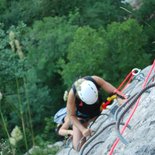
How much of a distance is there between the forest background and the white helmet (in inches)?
378

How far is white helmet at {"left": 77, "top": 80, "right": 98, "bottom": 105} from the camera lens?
604 cm

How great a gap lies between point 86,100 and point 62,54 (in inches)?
502

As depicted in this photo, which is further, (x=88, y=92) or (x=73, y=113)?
(x=73, y=113)

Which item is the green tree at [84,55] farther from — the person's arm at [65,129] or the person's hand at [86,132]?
the person's hand at [86,132]

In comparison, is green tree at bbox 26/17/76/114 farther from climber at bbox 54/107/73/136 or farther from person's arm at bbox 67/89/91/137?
person's arm at bbox 67/89/91/137

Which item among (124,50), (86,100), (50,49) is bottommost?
(124,50)

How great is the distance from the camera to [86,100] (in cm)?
622

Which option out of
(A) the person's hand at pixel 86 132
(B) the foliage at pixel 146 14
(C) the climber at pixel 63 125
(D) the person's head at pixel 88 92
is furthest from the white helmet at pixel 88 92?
(B) the foliage at pixel 146 14

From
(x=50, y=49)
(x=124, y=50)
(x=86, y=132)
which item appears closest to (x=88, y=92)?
(x=86, y=132)

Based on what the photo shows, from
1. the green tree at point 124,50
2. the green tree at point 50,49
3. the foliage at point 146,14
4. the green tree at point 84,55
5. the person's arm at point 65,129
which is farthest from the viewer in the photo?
the foliage at point 146,14

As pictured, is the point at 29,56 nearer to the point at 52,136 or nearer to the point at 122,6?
the point at 52,136

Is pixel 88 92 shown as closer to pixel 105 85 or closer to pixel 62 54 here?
pixel 105 85

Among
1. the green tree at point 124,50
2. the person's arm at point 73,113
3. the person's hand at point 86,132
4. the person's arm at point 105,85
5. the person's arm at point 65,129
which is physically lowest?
the green tree at point 124,50

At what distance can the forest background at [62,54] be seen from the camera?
1722 cm
